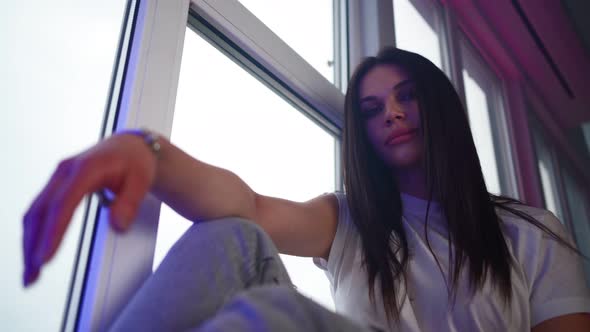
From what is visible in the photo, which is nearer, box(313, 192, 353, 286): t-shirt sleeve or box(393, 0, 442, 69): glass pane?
box(313, 192, 353, 286): t-shirt sleeve

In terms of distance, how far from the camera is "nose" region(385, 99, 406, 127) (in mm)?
1063

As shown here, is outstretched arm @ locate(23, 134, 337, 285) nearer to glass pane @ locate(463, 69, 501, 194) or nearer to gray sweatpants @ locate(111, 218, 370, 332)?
→ gray sweatpants @ locate(111, 218, 370, 332)

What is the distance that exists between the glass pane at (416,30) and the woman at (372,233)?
723mm

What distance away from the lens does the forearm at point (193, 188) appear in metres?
0.57

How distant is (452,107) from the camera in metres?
1.10

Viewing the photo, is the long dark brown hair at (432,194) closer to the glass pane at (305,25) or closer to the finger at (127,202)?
the glass pane at (305,25)

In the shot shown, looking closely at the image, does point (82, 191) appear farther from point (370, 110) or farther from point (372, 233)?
point (370, 110)

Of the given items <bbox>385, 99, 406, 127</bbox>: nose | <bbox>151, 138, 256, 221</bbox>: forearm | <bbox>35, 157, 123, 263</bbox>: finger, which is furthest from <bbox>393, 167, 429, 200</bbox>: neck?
Answer: <bbox>35, 157, 123, 263</bbox>: finger

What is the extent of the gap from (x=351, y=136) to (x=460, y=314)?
47 cm

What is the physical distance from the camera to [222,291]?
0.52 metres

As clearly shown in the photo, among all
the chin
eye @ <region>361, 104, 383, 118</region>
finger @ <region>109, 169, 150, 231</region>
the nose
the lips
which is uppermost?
eye @ <region>361, 104, 383, 118</region>

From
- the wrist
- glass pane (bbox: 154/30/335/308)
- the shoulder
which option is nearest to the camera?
the wrist

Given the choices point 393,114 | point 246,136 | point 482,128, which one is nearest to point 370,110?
point 393,114

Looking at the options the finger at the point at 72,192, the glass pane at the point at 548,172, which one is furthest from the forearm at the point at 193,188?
the glass pane at the point at 548,172
